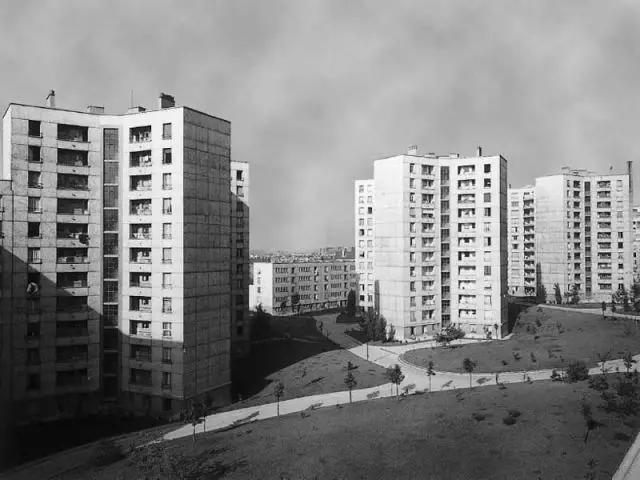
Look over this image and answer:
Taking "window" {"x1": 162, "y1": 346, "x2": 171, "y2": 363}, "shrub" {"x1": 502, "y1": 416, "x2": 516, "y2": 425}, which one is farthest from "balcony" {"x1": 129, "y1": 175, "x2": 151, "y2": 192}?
"shrub" {"x1": 502, "y1": 416, "x2": 516, "y2": 425}

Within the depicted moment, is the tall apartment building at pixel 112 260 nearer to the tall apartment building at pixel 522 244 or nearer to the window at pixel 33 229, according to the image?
the window at pixel 33 229

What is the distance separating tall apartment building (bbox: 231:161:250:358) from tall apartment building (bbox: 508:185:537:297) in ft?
310

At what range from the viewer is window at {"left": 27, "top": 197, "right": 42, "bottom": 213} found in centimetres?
5841

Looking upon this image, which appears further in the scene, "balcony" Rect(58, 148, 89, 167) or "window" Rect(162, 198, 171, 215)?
"balcony" Rect(58, 148, 89, 167)

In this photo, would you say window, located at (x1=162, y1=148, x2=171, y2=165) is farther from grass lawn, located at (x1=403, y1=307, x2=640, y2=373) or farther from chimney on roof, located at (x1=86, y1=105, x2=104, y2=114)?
grass lawn, located at (x1=403, y1=307, x2=640, y2=373)

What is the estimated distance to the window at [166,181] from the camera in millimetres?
58781

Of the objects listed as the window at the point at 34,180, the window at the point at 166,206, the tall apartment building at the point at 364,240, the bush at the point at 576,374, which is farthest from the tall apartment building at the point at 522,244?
the window at the point at 34,180

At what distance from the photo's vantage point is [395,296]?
89562mm

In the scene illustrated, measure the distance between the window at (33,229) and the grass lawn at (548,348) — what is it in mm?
52066

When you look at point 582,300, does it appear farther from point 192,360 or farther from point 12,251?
point 12,251

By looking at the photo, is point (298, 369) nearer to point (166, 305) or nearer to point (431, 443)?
point (166, 305)

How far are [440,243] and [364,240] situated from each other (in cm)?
4575

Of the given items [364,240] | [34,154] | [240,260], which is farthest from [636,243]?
[34,154]

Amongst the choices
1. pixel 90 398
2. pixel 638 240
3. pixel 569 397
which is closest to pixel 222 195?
pixel 90 398
